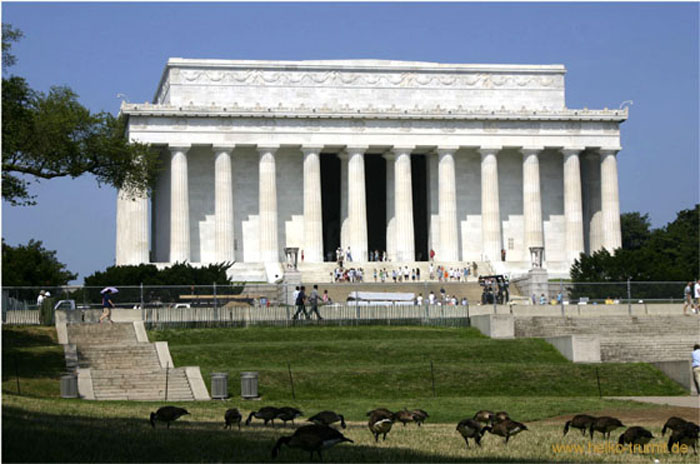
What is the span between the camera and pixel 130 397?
35.7 m

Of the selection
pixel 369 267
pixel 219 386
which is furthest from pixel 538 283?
pixel 219 386

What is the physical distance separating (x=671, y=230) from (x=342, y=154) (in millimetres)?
40675

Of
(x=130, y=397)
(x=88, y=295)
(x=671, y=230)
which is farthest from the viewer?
(x=671, y=230)

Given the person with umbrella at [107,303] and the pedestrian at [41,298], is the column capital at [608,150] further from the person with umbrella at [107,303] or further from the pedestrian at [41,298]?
the pedestrian at [41,298]

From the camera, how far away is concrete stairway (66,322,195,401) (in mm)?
36156

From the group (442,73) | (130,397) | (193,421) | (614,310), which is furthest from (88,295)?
(442,73)

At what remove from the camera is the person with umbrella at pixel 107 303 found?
5106 cm

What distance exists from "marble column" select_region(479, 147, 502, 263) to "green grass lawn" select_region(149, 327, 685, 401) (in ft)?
138

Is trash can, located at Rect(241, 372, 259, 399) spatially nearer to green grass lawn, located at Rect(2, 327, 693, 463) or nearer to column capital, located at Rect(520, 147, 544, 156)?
green grass lawn, located at Rect(2, 327, 693, 463)

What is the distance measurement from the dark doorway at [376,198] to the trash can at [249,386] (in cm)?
6879

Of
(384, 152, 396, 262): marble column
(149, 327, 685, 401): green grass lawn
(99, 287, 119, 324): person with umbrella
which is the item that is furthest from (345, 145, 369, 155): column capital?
(149, 327, 685, 401): green grass lawn

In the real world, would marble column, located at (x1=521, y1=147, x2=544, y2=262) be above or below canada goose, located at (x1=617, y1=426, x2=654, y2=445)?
above

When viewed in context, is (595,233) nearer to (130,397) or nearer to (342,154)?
(342,154)

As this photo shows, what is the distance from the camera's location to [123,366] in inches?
1612
